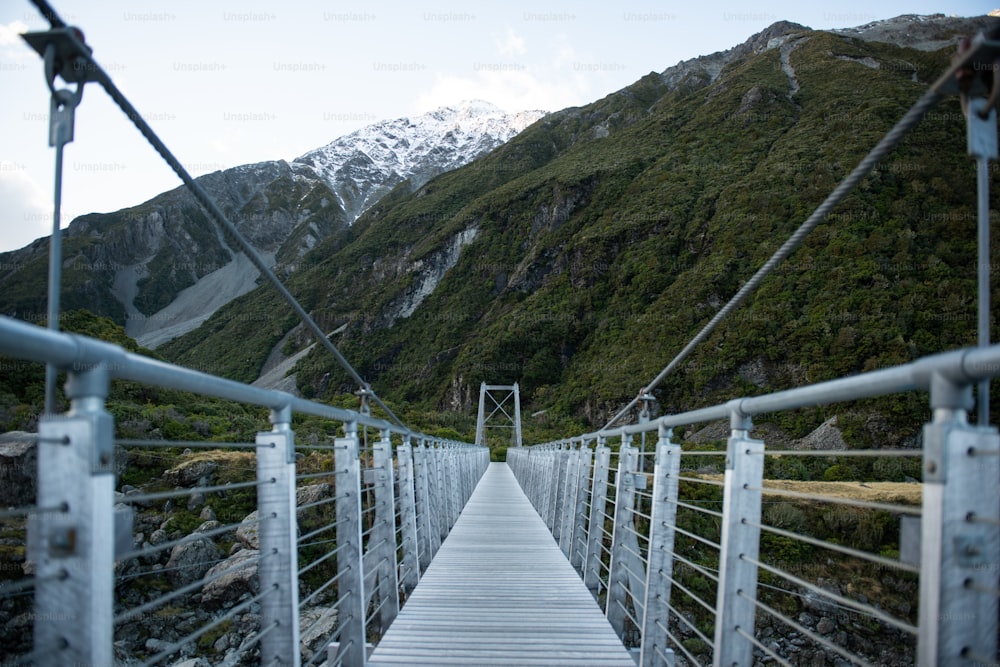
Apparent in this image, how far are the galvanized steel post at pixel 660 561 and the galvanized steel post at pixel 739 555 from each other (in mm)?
505

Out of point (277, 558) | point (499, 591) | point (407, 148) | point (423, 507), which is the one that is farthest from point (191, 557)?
point (407, 148)

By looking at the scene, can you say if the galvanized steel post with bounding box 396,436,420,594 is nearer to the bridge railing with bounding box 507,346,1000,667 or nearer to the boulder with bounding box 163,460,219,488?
the bridge railing with bounding box 507,346,1000,667

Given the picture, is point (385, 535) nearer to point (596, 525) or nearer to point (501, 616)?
point (501, 616)

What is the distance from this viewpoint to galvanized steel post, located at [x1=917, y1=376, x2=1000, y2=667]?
794 mm

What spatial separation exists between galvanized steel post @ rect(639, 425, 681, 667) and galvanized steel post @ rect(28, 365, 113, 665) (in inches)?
60.4

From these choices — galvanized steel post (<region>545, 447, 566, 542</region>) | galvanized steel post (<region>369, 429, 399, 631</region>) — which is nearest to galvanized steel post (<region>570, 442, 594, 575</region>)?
galvanized steel post (<region>545, 447, 566, 542</region>)

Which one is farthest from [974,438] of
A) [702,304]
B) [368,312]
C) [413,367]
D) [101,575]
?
[368,312]

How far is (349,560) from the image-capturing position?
1.96 metres

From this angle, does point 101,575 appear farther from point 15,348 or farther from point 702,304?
point 702,304

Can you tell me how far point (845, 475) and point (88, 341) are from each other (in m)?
12.0

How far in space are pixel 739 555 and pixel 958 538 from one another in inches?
25.5

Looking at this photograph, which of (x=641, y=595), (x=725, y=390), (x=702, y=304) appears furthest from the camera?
(x=702, y=304)

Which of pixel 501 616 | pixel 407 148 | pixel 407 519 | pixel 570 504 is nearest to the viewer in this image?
pixel 501 616

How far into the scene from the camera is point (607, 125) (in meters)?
60.2
